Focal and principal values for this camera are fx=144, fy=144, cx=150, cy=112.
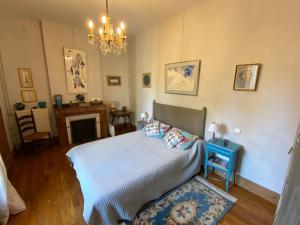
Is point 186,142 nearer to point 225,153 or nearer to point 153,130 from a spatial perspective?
point 225,153

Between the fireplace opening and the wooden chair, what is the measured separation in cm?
59

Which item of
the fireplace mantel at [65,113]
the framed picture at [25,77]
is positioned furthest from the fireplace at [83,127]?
the framed picture at [25,77]

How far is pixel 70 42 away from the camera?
375cm

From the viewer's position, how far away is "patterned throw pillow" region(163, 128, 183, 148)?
2.60 metres

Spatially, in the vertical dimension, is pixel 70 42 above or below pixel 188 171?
above

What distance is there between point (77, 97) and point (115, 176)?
3030mm

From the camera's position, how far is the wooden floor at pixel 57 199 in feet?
5.76

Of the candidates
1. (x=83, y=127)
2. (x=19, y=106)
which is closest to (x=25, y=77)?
(x=19, y=106)

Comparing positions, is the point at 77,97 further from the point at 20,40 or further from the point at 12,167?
the point at 12,167

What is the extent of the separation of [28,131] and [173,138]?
11.4 ft

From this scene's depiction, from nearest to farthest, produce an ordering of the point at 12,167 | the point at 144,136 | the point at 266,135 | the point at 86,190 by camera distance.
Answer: the point at 86,190, the point at 266,135, the point at 12,167, the point at 144,136

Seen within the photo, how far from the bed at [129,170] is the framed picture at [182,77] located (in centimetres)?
43

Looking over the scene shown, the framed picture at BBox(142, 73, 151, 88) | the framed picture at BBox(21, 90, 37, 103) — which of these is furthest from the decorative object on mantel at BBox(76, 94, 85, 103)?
the framed picture at BBox(142, 73, 151, 88)

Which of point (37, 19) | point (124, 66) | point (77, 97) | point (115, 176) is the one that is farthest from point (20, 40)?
point (115, 176)
